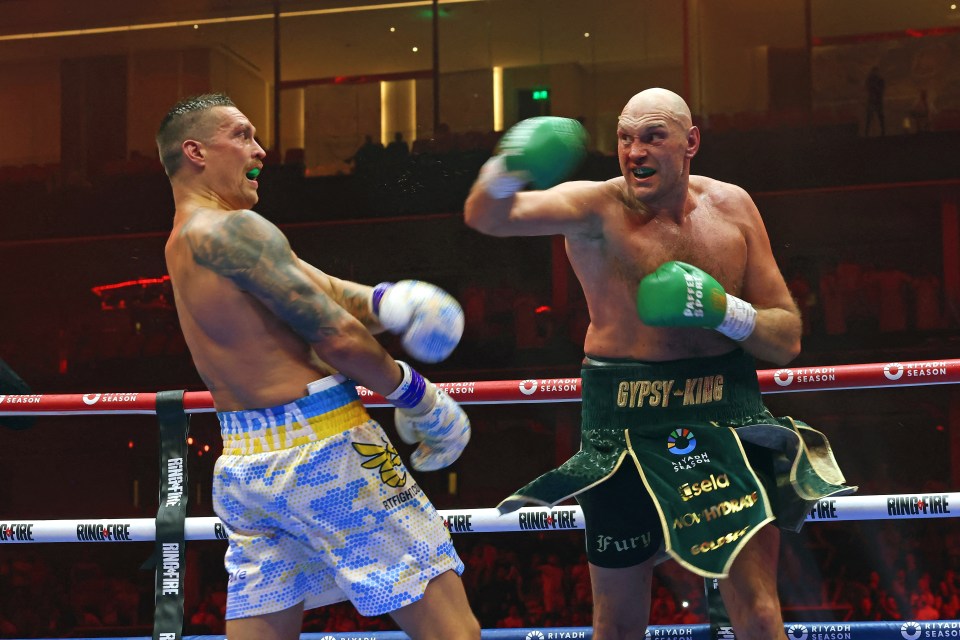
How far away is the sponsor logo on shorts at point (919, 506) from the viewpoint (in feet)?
7.57

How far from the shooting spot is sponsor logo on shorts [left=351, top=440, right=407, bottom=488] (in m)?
1.81

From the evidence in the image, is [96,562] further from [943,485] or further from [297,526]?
[297,526]

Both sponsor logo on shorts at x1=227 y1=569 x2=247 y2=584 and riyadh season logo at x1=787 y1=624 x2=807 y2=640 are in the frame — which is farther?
riyadh season logo at x1=787 y1=624 x2=807 y2=640

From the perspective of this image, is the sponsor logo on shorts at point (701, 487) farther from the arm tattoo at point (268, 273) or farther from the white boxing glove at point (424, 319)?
the arm tattoo at point (268, 273)

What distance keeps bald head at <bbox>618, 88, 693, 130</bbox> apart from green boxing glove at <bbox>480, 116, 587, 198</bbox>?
195 mm

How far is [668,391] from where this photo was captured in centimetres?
212

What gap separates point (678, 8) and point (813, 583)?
18.4 ft

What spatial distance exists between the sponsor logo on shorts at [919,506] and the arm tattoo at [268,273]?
1.32m

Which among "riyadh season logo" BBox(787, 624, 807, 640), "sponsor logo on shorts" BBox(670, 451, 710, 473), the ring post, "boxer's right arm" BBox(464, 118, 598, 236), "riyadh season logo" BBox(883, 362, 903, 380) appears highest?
"boxer's right arm" BBox(464, 118, 598, 236)

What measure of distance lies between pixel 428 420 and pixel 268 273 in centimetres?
37

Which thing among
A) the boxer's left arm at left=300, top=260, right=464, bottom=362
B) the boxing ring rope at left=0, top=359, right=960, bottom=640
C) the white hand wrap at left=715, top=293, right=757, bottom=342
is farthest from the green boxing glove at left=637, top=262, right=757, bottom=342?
the boxing ring rope at left=0, top=359, right=960, bottom=640

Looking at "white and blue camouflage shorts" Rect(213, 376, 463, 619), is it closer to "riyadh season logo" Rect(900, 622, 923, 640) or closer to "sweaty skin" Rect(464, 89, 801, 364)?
"sweaty skin" Rect(464, 89, 801, 364)

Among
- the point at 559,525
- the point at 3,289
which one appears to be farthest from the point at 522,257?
the point at 559,525

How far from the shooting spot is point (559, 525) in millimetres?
2479
